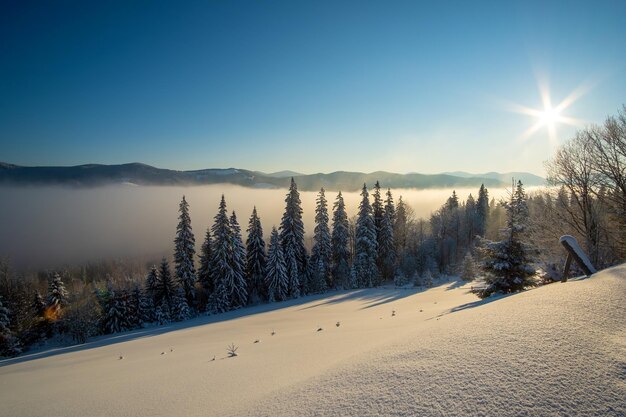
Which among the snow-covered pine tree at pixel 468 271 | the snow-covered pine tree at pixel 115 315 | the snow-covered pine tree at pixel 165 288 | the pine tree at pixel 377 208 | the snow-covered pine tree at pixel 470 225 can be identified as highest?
the pine tree at pixel 377 208

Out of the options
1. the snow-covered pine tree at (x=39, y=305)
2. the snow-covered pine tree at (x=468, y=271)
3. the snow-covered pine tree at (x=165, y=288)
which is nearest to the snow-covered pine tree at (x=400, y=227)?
the snow-covered pine tree at (x=468, y=271)

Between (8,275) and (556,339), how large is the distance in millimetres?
51811

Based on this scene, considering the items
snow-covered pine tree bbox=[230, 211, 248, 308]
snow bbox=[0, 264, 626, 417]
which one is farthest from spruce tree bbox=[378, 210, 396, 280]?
snow bbox=[0, 264, 626, 417]

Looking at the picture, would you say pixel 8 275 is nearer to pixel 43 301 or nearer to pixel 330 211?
pixel 43 301

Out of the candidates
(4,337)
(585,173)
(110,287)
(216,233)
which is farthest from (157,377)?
(110,287)

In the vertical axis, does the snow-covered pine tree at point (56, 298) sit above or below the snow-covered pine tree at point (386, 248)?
below

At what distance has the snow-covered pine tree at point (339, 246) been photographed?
4078 centimetres

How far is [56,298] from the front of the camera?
3881cm

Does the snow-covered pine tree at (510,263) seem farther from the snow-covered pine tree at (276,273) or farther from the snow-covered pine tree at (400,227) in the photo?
the snow-covered pine tree at (400,227)

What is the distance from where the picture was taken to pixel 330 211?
1677 inches

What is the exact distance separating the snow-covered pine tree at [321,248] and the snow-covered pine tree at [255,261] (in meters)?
6.80

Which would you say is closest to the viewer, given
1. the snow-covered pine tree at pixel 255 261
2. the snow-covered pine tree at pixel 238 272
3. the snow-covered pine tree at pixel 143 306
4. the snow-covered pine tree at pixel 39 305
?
the snow-covered pine tree at pixel 238 272

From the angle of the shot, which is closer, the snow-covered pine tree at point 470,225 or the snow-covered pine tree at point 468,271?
the snow-covered pine tree at point 468,271

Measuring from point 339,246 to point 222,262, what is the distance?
54.1 feet
